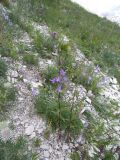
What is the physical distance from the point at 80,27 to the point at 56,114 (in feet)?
24.5

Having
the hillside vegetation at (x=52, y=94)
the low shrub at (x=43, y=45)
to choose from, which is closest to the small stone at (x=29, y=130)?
the hillside vegetation at (x=52, y=94)

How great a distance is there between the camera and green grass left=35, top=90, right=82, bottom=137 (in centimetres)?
696

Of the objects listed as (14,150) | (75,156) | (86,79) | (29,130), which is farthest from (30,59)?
(14,150)

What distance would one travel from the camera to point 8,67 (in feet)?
26.5

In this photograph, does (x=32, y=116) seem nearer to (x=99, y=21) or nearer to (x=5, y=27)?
(x=5, y=27)

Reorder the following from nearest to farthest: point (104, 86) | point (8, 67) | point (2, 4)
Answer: point (8, 67) → point (104, 86) → point (2, 4)

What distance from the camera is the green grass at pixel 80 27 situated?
1169 centimetres

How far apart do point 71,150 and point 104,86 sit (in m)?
3.09

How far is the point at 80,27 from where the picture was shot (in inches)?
548

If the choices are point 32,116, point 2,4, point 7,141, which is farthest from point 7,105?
point 2,4

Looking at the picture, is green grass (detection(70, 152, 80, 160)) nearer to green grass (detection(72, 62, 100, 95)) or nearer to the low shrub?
green grass (detection(72, 62, 100, 95))

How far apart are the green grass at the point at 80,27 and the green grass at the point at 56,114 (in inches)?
153

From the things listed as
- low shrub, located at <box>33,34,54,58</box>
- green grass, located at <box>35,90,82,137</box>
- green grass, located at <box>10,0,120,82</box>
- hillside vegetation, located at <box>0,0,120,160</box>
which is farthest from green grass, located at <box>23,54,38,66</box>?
green grass, located at <box>10,0,120,82</box>

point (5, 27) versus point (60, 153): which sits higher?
point (5, 27)
